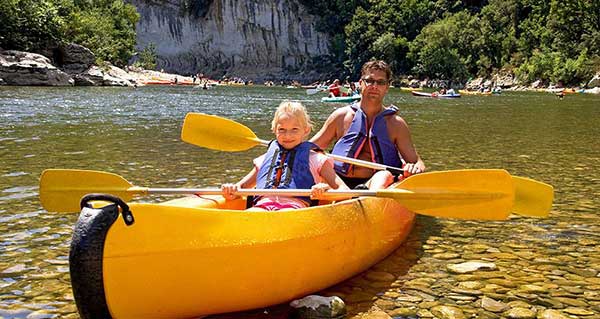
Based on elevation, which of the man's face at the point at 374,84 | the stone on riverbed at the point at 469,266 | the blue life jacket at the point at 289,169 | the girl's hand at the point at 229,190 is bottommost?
the stone on riverbed at the point at 469,266

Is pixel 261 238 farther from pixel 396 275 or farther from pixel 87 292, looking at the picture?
pixel 396 275

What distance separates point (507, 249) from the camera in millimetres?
4133

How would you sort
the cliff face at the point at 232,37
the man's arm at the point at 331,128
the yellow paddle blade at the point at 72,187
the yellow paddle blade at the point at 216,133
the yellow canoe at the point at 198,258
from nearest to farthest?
the yellow canoe at the point at 198,258 → the yellow paddle blade at the point at 72,187 → the man's arm at the point at 331,128 → the yellow paddle blade at the point at 216,133 → the cliff face at the point at 232,37

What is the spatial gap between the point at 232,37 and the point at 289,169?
71125 mm

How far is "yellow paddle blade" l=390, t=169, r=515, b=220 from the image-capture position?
331 cm

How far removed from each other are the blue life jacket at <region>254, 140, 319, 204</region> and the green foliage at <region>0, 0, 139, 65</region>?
117 feet

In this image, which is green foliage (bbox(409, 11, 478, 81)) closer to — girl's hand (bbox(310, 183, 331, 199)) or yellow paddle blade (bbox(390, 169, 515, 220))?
yellow paddle blade (bbox(390, 169, 515, 220))

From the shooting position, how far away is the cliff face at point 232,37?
7125cm

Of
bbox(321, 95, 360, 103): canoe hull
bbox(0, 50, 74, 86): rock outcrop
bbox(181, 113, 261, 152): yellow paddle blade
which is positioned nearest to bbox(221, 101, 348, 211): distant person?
bbox(181, 113, 261, 152): yellow paddle blade

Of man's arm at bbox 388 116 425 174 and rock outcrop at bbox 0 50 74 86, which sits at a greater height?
rock outcrop at bbox 0 50 74 86

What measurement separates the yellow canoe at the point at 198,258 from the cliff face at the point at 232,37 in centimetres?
6985

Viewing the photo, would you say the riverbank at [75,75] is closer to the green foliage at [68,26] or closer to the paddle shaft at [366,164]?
the green foliage at [68,26]

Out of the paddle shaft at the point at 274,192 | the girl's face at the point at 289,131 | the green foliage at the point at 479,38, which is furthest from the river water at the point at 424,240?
the green foliage at the point at 479,38

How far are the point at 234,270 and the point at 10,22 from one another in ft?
121
